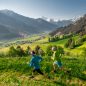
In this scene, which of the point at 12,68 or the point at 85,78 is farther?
the point at 12,68

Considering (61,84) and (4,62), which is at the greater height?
(4,62)

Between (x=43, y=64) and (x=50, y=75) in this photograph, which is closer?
(x=50, y=75)

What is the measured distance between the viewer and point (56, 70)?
104 ft

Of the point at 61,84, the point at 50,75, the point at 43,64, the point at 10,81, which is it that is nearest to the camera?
the point at 61,84

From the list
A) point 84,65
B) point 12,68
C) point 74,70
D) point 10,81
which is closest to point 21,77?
point 10,81

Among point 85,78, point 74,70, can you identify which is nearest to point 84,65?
point 74,70

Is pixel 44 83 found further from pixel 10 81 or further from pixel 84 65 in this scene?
pixel 84 65

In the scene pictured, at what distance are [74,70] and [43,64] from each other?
498 centimetres

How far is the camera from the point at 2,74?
32.5 m

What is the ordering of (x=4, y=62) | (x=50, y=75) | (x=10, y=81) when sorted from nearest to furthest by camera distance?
(x=10, y=81), (x=50, y=75), (x=4, y=62)

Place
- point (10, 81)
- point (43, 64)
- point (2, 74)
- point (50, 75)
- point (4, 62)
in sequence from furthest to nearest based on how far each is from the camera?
point (4, 62) < point (43, 64) < point (2, 74) < point (50, 75) < point (10, 81)

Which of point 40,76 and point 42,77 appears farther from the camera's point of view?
point 40,76

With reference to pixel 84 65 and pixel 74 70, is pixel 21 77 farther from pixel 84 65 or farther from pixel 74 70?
pixel 84 65

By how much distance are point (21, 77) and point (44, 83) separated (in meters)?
4.43
